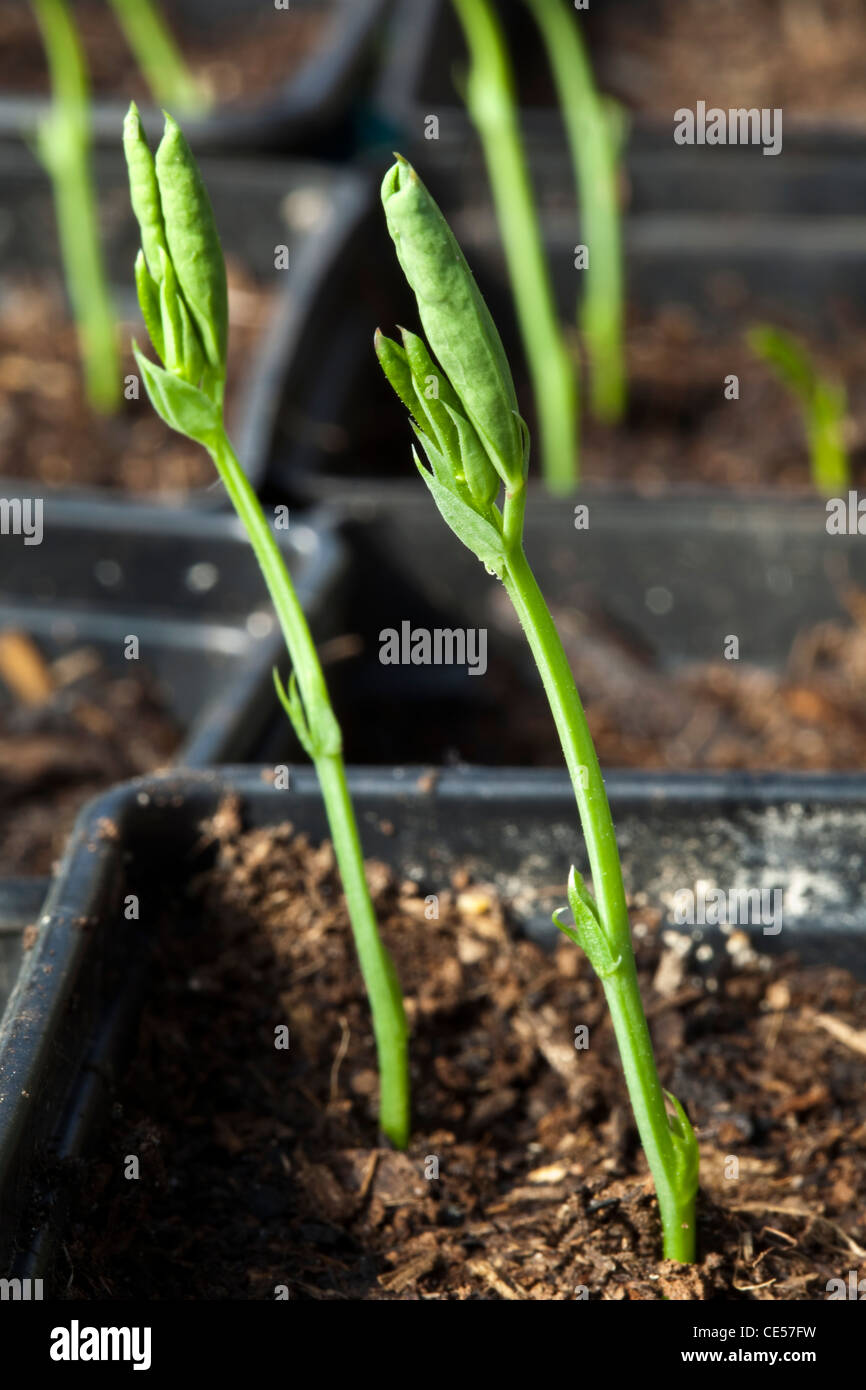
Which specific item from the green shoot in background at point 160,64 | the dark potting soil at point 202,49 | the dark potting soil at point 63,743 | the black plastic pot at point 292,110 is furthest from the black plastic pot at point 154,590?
the dark potting soil at point 202,49

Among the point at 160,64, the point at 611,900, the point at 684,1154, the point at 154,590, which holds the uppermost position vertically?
the point at 160,64

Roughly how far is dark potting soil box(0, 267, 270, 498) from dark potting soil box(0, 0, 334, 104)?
625 mm

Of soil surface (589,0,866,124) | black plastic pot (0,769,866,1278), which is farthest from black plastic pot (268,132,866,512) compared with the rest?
black plastic pot (0,769,866,1278)

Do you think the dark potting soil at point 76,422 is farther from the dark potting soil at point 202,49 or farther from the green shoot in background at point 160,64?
the dark potting soil at point 202,49

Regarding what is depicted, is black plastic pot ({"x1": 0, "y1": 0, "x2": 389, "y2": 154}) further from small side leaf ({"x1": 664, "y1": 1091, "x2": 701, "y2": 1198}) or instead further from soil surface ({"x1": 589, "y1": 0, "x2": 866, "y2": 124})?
small side leaf ({"x1": 664, "y1": 1091, "x2": 701, "y2": 1198})

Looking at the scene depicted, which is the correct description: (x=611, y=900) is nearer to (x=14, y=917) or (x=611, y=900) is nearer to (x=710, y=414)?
(x=14, y=917)

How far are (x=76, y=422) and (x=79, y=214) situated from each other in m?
0.24

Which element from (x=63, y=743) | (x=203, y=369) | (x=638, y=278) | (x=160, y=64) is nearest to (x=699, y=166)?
(x=638, y=278)

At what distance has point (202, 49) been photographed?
8.52 feet

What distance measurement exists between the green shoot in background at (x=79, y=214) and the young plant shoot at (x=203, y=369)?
39.1 inches

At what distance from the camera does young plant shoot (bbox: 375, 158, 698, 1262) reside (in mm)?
579

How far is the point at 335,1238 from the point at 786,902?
1.24 ft
